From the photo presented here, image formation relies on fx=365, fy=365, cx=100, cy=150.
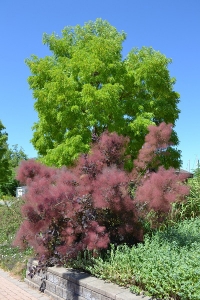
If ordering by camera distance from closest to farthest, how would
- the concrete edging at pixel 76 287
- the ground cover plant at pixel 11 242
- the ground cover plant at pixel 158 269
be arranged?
the ground cover plant at pixel 158 269
the concrete edging at pixel 76 287
the ground cover plant at pixel 11 242

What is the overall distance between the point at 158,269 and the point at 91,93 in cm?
888

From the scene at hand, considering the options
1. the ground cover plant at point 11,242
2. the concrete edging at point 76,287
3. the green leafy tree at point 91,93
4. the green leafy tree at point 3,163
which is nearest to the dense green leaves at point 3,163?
the green leafy tree at point 3,163

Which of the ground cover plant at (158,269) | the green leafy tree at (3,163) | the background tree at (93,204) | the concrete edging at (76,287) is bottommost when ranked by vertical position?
the concrete edging at (76,287)

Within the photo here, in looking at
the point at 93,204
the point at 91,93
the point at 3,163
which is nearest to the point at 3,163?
the point at 3,163

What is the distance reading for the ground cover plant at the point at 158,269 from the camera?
3.95m

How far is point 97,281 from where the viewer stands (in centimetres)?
498

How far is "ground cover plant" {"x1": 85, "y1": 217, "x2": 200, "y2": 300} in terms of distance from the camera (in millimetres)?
3953

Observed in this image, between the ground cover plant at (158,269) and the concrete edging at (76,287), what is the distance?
0.43ft

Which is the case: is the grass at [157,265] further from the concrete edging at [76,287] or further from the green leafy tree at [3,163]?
the green leafy tree at [3,163]

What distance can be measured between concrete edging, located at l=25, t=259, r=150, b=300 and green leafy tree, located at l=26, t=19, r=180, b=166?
20.6ft

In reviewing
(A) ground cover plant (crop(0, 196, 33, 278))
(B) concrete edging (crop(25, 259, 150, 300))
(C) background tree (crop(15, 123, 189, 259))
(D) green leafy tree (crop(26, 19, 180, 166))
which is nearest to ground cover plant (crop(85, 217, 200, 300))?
(B) concrete edging (crop(25, 259, 150, 300))

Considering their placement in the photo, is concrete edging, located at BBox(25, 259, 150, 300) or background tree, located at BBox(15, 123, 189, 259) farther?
background tree, located at BBox(15, 123, 189, 259)

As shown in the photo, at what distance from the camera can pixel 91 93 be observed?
41.1 ft

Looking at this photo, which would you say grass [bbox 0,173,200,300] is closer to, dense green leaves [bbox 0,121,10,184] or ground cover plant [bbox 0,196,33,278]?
ground cover plant [bbox 0,196,33,278]
